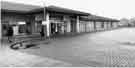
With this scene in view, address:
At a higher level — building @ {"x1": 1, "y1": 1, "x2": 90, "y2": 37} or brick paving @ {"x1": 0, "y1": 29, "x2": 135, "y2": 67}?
building @ {"x1": 1, "y1": 1, "x2": 90, "y2": 37}

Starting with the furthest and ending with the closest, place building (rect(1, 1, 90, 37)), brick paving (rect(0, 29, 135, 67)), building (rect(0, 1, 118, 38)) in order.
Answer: building (rect(1, 1, 90, 37)), building (rect(0, 1, 118, 38)), brick paving (rect(0, 29, 135, 67))

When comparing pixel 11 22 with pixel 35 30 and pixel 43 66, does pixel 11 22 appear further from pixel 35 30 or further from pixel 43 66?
pixel 43 66

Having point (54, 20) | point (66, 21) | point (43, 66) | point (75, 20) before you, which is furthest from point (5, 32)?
point (43, 66)

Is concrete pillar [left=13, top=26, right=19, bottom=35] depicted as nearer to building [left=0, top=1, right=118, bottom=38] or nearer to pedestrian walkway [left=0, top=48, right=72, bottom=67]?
building [left=0, top=1, right=118, bottom=38]

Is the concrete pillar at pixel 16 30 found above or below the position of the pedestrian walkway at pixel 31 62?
above

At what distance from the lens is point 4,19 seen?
1574 centimetres

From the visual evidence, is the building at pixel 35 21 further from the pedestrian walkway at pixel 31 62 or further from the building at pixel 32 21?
the pedestrian walkway at pixel 31 62

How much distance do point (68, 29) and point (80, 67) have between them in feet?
50.2

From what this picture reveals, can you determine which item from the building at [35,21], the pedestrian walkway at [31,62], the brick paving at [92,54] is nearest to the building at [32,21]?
the building at [35,21]

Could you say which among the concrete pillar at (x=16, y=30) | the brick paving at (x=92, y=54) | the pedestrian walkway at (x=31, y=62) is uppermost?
the concrete pillar at (x=16, y=30)

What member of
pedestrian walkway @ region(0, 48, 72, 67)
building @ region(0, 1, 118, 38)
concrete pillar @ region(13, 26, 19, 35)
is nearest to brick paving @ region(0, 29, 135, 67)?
pedestrian walkway @ region(0, 48, 72, 67)

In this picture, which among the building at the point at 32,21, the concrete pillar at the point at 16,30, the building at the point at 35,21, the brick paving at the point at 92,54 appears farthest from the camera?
the concrete pillar at the point at 16,30

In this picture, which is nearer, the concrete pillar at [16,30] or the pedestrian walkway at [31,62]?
the pedestrian walkway at [31,62]

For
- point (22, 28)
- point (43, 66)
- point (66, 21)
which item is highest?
point (66, 21)
